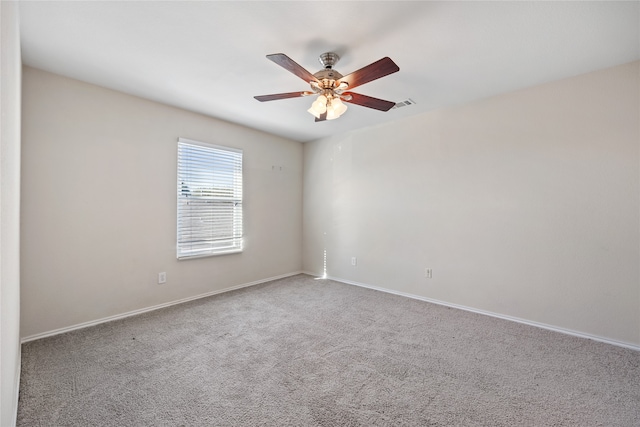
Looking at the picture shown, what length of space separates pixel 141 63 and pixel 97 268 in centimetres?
206

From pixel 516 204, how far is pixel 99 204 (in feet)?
14.5

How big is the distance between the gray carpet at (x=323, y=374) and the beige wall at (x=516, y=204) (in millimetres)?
395

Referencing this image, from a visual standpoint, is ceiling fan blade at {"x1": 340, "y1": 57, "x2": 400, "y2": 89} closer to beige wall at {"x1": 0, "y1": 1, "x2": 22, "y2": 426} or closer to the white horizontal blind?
beige wall at {"x1": 0, "y1": 1, "x2": 22, "y2": 426}

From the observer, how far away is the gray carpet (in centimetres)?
161

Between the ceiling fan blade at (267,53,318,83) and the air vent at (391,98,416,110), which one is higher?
the air vent at (391,98,416,110)

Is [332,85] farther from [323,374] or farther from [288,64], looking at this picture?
[323,374]

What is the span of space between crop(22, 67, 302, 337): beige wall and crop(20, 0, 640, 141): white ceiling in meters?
0.32

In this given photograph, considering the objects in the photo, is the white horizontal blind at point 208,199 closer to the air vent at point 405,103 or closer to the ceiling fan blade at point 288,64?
the ceiling fan blade at point 288,64

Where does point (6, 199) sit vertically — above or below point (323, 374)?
above

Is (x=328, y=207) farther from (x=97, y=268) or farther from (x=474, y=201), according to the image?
(x=97, y=268)

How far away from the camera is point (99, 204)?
2.82 m

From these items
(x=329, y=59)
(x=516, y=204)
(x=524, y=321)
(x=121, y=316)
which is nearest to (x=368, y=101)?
(x=329, y=59)

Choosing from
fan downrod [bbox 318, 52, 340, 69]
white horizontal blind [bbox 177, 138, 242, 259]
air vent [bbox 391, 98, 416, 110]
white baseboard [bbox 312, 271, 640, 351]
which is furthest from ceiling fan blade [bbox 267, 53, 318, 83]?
white baseboard [bbox 312, 271, 640, 351]

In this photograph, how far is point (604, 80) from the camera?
2.50 meters
